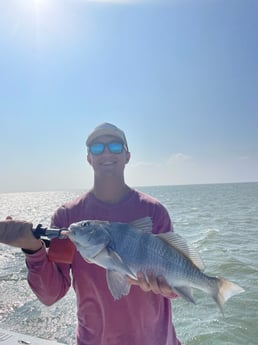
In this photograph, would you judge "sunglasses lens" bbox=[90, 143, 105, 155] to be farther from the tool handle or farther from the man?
the tool handle

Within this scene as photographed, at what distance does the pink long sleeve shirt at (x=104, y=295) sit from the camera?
2.74 m

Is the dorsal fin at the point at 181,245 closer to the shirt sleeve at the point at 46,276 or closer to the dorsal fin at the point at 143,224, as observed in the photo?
the dorsal fin at the point at 143,224

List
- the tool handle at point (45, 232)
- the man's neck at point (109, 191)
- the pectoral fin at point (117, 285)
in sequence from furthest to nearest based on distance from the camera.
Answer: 1. the man's neck at point (109, 191)
2. the tool handle at point (45, 232)
3. the pectoral fin at point (117, 285)

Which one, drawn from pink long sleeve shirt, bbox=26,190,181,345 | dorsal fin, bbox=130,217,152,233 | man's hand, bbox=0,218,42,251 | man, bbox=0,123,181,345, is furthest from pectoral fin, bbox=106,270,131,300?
man's hand, bbox=0,218,42,251

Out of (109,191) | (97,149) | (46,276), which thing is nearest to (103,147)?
(97,149)

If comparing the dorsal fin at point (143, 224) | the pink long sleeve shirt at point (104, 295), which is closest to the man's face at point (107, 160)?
the pink long sleeve shirt at point (104, 295)

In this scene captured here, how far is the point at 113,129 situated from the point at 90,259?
51.6 inches

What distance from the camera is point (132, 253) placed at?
102 inches

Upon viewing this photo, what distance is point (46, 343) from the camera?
479cm

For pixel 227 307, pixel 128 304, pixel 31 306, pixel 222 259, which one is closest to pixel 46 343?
pixel 128 304

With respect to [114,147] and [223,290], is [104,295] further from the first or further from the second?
[114,147]

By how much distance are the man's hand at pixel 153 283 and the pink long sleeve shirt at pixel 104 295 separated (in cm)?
29

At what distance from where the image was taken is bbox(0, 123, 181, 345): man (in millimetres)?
2736

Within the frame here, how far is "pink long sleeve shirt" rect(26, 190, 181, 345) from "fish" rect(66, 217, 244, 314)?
0.30m
